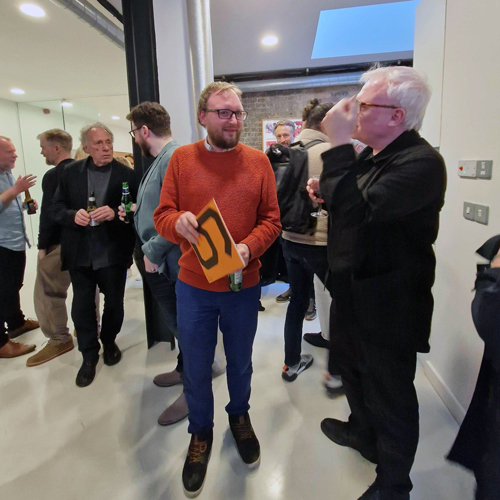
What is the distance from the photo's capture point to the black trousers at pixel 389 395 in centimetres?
116

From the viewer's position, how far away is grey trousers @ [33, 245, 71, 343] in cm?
257

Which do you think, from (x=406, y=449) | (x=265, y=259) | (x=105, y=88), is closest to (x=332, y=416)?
(x=406, y=449)

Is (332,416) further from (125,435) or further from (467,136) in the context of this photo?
(467,136)

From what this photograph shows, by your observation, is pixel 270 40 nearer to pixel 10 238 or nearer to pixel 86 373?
pixel 10 238

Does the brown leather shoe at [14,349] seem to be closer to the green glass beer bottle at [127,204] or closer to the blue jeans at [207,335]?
the green glass beer bottle at [127,204]

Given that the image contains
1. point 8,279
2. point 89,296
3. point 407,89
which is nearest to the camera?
point 407,89

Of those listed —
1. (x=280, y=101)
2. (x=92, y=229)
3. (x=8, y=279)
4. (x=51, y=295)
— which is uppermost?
(x=280, y=101)

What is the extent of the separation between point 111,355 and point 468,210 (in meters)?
2.50

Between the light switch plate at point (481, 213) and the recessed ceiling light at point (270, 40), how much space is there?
372 centimetres

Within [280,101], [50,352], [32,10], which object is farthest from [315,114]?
[280,101]

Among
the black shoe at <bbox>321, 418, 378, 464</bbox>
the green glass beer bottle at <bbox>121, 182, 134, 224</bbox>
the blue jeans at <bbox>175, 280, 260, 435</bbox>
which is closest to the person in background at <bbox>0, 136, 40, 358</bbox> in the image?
the green glass beer bottle at <bbox>121, 182, 134, 224</bbox>

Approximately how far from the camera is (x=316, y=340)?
8.85 ft

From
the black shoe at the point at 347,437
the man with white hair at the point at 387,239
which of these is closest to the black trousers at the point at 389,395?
the man with white hair at the point at 387,239

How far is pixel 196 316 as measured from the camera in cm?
138
